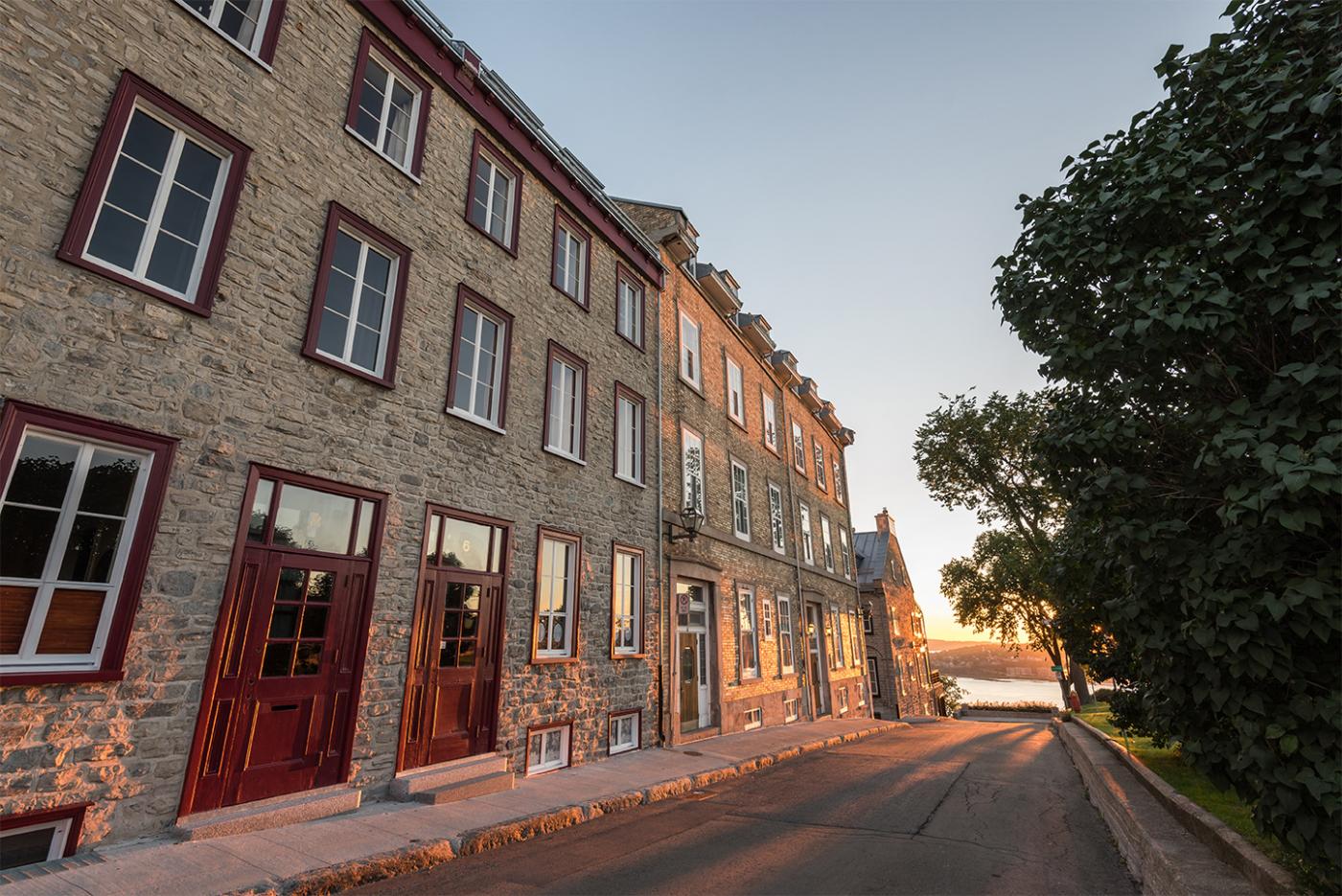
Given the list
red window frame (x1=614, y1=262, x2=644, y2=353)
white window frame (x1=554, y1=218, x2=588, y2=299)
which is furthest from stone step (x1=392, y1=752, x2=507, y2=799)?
red window frame (x1=614, y1=262, x2=644, y2=353)

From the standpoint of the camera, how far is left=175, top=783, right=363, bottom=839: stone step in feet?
18.0

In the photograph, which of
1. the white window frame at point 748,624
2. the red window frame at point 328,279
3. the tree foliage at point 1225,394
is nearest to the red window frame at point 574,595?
the red window frame at point 328,279

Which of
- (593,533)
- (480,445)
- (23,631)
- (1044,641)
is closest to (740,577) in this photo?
(593,533)

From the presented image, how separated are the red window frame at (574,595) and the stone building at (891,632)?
25418 millimetres

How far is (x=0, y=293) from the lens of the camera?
511 centimetres

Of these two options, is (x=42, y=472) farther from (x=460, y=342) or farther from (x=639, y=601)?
(x=639, y=601)

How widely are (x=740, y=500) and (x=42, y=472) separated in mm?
14653

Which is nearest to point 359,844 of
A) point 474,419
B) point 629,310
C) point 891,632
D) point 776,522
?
point 474,419

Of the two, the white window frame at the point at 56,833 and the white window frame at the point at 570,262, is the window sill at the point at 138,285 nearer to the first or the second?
the white window frame at the point at 56,833

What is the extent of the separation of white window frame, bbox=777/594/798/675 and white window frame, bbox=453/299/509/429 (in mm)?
11990

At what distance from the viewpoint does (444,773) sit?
7.70 m

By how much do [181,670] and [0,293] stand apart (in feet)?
11.5

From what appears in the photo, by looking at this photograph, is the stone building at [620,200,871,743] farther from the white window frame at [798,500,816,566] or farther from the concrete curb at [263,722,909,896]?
the concrete curb at [263,722,909,896]

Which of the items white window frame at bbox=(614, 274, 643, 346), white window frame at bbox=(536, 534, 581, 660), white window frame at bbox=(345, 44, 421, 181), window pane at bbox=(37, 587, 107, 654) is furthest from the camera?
white window frame at bbox=(614, 274, 643, 346)
